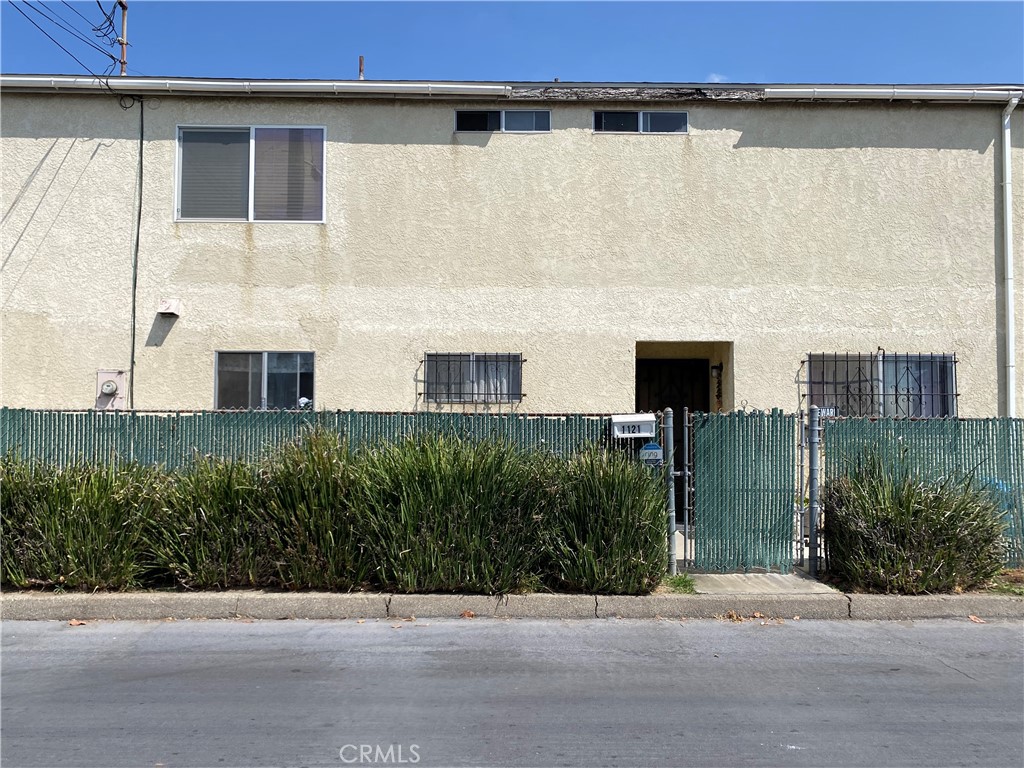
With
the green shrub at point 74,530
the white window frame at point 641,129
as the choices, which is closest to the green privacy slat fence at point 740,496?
the white window frame at point 641,129

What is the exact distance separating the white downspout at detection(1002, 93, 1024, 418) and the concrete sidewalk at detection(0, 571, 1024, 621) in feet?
13.8

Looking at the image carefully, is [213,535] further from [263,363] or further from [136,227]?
[136,227]

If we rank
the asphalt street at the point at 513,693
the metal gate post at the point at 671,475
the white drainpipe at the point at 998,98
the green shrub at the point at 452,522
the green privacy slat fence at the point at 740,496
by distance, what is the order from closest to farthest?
1. the asphalt street at the point at 513,693
2. the green shrub at the point at 452,522
3. the metal gate post at the point at 671,475
4. the green privacy slat fence at the point at 740,496
5. the white drainpipe at the point at 998,98

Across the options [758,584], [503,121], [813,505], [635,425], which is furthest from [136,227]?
[813,505]

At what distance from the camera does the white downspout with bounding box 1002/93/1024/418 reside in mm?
10320

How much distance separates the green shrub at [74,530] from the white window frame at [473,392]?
3.80 m

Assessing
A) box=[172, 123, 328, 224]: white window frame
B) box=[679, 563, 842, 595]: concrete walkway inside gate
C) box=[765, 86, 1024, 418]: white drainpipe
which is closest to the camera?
box=[679, 563, 842, 595]: concrete walkway inside gate

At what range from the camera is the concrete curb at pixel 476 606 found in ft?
23.0

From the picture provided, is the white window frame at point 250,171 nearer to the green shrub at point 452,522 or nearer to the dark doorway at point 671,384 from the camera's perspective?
the green shrub at point 452,522

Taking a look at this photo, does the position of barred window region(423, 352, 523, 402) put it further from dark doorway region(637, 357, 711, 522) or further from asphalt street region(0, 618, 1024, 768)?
asphalt street region(0, 618, 1024, 768)

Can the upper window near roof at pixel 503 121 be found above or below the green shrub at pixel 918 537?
above

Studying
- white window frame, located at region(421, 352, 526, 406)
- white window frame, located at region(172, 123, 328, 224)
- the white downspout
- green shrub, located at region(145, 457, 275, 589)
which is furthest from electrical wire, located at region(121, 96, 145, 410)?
the white downspout

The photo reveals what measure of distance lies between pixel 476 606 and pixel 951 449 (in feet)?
16.9

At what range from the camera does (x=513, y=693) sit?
521 cm
